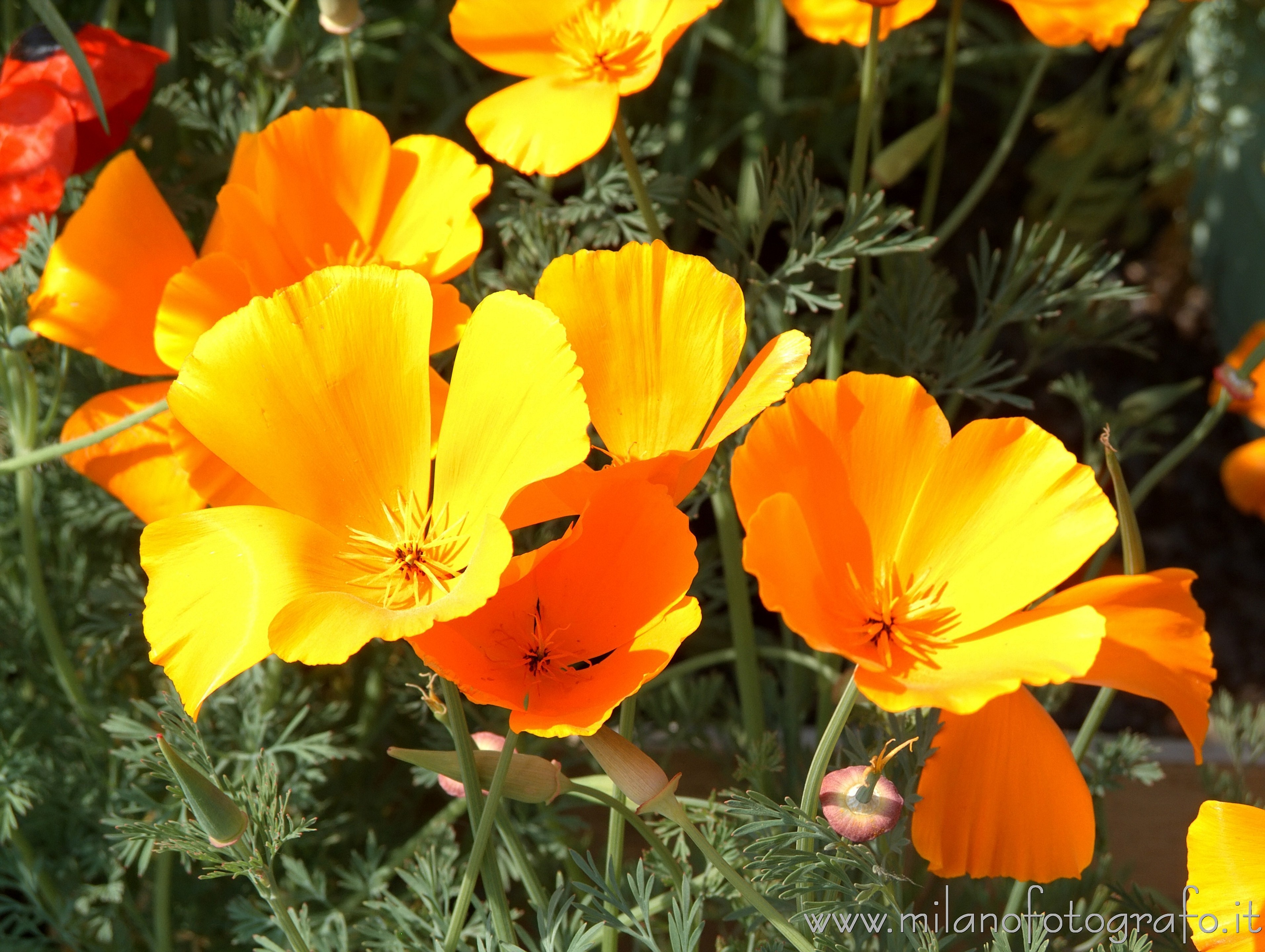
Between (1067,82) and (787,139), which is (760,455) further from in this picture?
(1067,82)

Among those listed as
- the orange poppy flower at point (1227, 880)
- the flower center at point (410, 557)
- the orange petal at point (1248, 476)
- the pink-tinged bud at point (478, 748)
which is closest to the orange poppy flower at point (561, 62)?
the flower center at point (410, 557)

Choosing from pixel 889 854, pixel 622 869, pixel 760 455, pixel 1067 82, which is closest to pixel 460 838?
pixel 622 869

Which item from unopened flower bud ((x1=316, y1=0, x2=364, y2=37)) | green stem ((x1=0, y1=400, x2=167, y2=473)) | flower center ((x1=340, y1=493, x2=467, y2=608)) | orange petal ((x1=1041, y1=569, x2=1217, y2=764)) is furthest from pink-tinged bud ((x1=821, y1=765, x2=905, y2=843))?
unopened flower bud ((x1=316, y1=0, x2=364, y2=37))

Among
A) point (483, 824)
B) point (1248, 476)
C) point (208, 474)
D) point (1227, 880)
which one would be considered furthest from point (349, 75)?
point (1248, 476)

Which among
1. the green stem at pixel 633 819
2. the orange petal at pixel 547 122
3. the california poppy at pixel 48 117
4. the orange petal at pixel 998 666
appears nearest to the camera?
the orange petal at pixel 998 666

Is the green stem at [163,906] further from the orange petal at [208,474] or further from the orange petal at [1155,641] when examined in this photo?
the orange petal at [1155,641]
